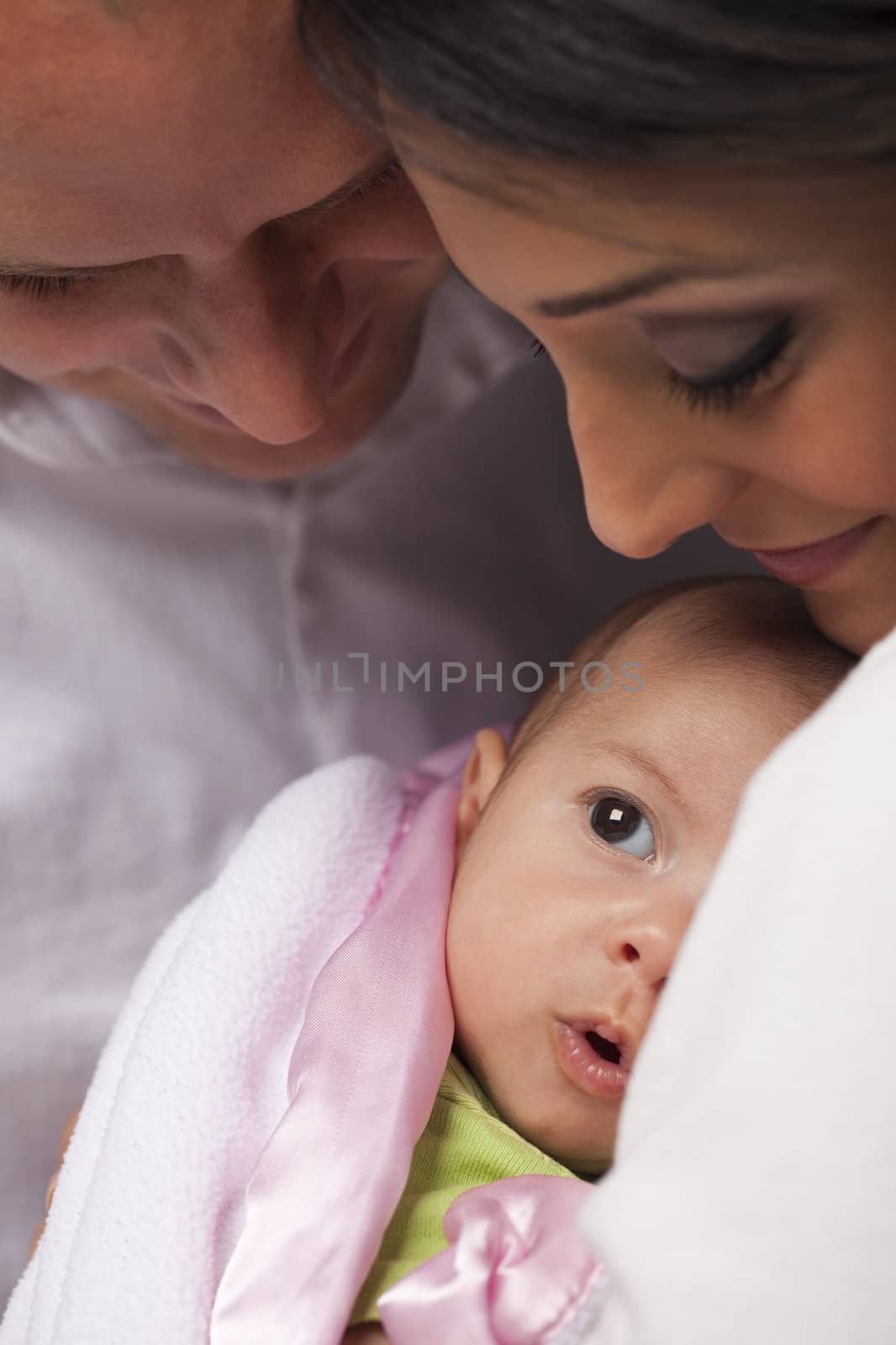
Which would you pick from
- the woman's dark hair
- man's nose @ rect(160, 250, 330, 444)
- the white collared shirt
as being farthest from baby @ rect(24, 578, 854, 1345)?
the woman's dark hair

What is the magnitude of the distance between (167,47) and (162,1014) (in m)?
0.61

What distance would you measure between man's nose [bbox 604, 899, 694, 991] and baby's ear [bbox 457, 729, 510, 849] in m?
0.24

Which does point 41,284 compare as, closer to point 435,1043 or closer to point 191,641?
point 191,641

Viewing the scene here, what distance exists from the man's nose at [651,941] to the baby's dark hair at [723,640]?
152 millimetres

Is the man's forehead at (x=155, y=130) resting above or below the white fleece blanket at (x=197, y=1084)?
above

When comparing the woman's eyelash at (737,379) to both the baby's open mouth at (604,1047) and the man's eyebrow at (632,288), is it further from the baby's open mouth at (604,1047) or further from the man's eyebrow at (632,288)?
the baby's open mouth at (604,1047)

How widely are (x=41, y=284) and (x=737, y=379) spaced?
1.52 ft

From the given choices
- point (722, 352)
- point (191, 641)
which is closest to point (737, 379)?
point (722, 352)

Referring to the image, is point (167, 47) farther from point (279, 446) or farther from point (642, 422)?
point (279, 446)

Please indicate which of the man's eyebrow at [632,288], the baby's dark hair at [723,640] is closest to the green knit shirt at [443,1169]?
the baby's dark hair at [723,640]

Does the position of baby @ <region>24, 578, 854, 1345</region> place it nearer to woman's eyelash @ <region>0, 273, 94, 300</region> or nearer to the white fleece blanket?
the white fleece blanket

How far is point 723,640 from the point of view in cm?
95

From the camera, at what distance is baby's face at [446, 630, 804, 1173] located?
84 centimetres

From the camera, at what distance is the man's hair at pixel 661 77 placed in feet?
1.80
